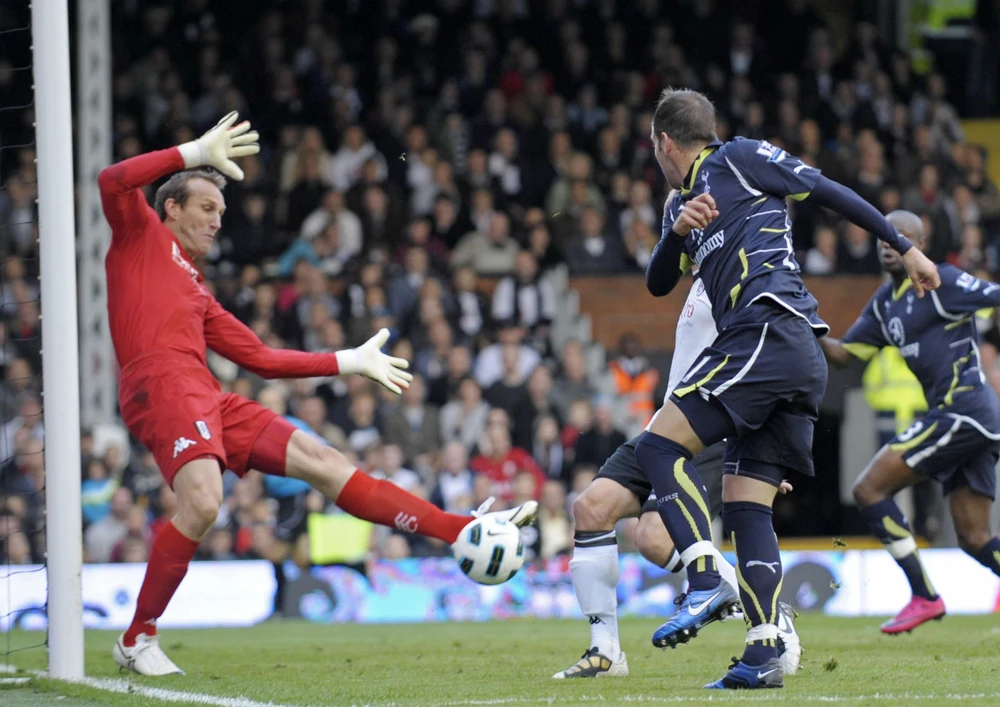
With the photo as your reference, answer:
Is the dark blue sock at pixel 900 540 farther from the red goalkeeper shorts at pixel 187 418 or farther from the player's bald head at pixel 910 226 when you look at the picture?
the red goalkeeper shorts at pixel 187 418

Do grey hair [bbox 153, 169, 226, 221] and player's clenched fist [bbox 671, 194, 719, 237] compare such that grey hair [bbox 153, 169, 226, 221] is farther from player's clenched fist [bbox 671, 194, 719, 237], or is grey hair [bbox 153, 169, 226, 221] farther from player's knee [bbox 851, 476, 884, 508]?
player's knee [bbox 851, 476, 884, 508]

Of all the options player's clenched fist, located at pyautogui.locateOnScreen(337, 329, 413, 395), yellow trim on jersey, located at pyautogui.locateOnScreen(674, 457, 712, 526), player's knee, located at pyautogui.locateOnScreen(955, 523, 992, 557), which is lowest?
player's knee, located at pyautogui.locateOnScreen(955, 523, 992, 557)

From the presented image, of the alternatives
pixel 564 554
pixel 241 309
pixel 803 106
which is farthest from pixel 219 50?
pixel 564 554

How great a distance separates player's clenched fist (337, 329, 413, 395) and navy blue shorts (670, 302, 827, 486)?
1.61m

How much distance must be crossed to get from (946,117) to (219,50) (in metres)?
8.16

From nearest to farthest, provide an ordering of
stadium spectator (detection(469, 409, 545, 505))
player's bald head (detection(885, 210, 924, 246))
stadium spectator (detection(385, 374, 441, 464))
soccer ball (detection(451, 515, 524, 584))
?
1. soccer ball (detection(451, 515, 524, 584))
2. player's bald head (detection(885, 210, 924, 246))
3. stadium spectator (detection(469, 409, 545, 505))
4. stadium spectator (detection(385, 374, 441, 464))

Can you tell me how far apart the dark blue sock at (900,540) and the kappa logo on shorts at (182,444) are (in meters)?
3.99

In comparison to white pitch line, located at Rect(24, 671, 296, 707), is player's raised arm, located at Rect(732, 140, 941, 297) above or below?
Result: above

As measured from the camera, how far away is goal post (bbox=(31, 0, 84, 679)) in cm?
610

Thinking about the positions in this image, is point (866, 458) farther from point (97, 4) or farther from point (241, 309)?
point (97, 4)

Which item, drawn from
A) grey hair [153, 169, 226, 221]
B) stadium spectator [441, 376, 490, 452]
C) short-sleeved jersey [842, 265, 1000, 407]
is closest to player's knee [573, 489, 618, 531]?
grey hair [153, 169, 226, 221]

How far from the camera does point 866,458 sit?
44.3 feet

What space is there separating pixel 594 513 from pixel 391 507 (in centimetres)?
91

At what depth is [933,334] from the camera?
27.1 feet
